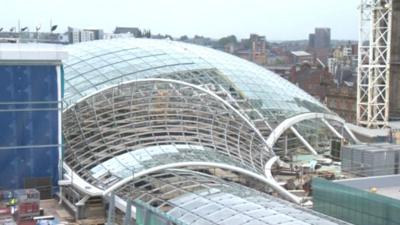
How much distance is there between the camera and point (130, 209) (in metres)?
16.9

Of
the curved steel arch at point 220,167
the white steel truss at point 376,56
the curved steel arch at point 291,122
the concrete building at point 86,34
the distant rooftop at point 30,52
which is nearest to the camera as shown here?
the curved steel arch at point 220,167

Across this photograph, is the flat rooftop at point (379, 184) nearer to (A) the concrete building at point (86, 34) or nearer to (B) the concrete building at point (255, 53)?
(A) the concrete building at point (86, 34)

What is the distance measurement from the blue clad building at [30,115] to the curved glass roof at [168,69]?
9837 mm

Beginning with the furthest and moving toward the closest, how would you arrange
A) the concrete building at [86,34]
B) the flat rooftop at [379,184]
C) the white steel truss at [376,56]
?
the concrete building at [86,34] < the white steel truss at [376,56] < the flat rooftop at [379,184]

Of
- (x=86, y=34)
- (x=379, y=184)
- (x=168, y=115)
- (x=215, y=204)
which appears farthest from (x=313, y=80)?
(x=215, y=204)

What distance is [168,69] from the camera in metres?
36.6

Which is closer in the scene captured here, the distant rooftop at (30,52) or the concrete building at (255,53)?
the distant rooftop at (30,52)

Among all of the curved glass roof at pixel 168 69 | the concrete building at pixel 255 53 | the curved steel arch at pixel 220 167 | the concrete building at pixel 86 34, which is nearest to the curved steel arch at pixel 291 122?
the curved glass roof at pixel 168 69

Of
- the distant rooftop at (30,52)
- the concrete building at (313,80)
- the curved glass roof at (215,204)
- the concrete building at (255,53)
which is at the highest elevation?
the distant rooftop at (30,52)

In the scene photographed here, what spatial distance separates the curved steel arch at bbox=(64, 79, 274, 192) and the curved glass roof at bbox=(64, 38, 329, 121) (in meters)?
4.43

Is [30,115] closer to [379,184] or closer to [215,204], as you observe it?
[215,204]

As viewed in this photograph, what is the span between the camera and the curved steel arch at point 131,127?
951 inches

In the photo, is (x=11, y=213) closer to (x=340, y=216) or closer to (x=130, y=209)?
(x=130, y=209)

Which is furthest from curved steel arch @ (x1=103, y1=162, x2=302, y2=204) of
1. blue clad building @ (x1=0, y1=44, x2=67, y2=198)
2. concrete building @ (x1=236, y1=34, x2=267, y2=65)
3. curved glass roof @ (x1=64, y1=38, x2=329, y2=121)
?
concrete building @ (x1=236, y1=34, x2=267, y2=65)
